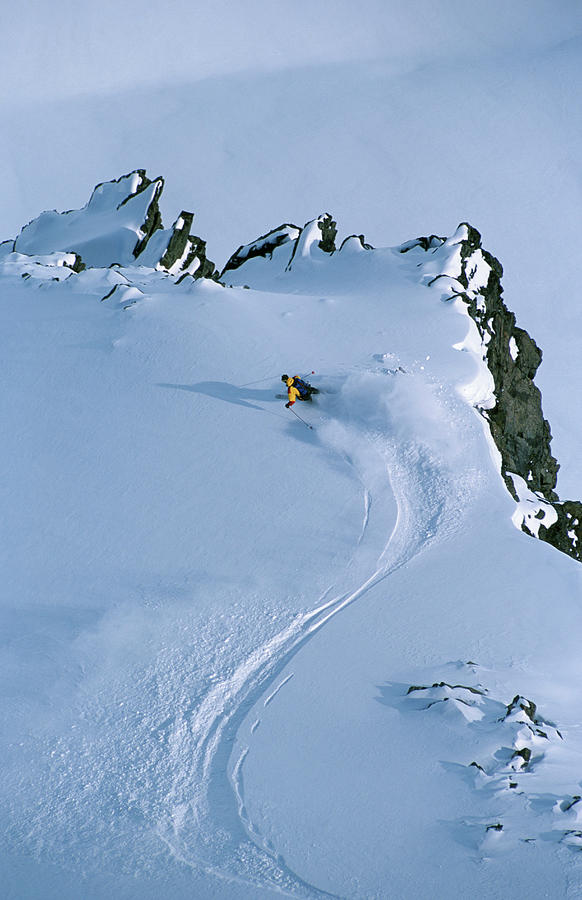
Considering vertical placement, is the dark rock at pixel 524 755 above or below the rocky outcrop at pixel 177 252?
below

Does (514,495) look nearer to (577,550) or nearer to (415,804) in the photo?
(577,550)

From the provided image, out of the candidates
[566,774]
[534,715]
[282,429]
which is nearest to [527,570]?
[534,715]

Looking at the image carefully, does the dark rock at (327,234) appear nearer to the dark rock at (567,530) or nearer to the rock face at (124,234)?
the rock face at (124,234)

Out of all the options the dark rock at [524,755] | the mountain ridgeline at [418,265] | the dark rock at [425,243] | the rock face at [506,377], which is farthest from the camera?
the dark rock at [425,243]

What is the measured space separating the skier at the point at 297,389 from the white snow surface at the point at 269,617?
1.89 ft

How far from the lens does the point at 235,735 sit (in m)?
13.3

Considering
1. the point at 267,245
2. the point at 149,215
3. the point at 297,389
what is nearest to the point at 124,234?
the point at 149,215

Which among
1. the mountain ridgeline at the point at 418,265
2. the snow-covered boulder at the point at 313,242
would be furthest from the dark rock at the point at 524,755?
the snow-covered boulder at the point at 313,242

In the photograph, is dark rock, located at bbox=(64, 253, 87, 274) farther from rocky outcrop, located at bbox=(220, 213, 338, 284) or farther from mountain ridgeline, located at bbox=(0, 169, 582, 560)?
rocky outcrop, located at bbox=(220, 213, 338, 284)

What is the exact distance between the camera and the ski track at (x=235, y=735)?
11.1m

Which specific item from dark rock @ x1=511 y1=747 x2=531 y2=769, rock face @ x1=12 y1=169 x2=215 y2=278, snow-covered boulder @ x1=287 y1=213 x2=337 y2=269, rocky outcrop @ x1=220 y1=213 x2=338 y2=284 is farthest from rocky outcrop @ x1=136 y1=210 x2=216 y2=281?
dark rock @ x1=511 y1=747 x2=531 y2=769

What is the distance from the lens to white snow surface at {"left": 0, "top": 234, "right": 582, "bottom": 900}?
36.9ft

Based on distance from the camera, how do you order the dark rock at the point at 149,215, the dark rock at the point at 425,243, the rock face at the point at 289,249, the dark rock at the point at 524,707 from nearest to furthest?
the dark rock at the point at 524,707 → the dark rock at the point at 425,243 → the rock face at the point at 289,249 → the dark rock at the point at 149,215

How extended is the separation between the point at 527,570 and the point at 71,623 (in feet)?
30.4
